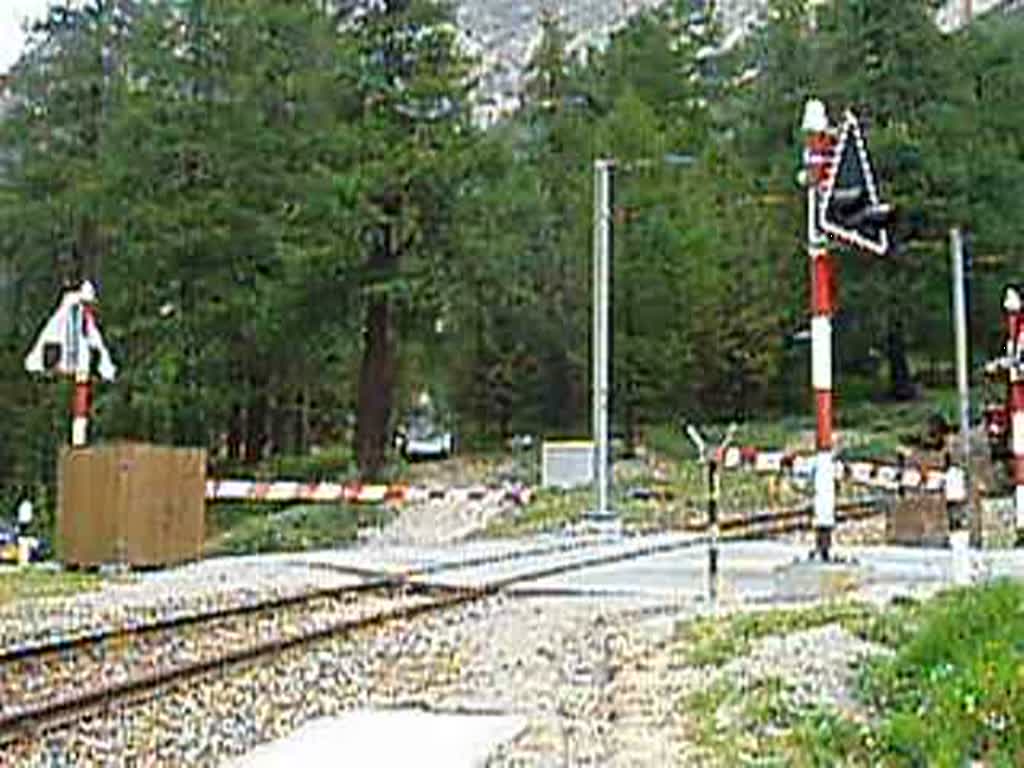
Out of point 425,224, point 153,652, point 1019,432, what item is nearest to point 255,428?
point 425,224

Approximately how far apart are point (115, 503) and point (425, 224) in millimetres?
17939

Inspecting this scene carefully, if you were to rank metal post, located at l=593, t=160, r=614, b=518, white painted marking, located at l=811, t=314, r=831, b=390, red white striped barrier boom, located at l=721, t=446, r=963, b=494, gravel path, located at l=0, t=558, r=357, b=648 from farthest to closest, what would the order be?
metal post, located at l=593, t=160, r=614, b=518
red white striped barrier boom, located at l=721, t=446, r=963, b=494
white painted marking, located at l=811, t=314, r=831, b=390
gravel path, located at l=0, t=558, r=357, b=648

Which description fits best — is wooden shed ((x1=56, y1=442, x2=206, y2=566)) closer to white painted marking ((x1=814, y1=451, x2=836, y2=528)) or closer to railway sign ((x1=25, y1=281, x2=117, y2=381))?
railway sign ((x1=25, y1=281, x2=117, y2=381))

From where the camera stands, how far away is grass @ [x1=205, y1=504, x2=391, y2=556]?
28.0m

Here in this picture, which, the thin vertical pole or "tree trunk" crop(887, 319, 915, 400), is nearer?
the thin vertical pole

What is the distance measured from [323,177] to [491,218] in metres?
3.58

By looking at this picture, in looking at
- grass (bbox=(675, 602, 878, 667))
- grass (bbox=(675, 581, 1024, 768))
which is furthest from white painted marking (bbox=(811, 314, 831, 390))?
grass (bbox=(675, 581, 1024, 768))

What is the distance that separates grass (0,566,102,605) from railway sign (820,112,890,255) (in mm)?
7429

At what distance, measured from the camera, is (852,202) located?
14.0 m

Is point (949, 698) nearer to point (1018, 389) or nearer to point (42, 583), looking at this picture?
point (42, 583)

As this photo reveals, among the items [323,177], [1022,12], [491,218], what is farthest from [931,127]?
[1022,12]

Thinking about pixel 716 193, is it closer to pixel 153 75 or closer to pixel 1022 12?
pixel 153 75

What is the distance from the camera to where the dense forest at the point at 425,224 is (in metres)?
37.1

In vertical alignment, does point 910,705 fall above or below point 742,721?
above
